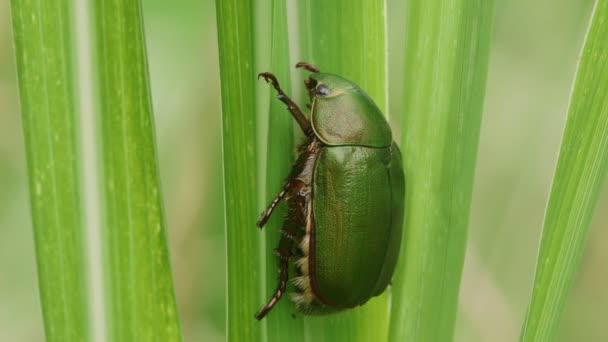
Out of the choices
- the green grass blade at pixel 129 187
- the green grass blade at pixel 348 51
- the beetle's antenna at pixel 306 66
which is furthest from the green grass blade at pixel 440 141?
the green grass blade at pixel 129 187

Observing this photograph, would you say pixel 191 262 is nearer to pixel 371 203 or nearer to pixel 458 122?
pixel 371 203

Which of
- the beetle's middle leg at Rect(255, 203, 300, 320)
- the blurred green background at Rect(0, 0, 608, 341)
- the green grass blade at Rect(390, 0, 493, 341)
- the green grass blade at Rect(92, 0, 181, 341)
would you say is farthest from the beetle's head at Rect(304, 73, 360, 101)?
the blurred green background at Rect(0, 0, 608, 341)

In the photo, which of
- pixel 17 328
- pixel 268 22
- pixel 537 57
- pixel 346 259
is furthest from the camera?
pixel 537 57

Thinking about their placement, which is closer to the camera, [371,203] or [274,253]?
[274,253]

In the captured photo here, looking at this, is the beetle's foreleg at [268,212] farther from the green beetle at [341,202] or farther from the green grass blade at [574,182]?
the green grass blade at [574,182]

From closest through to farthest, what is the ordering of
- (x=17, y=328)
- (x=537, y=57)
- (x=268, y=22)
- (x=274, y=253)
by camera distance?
(x=268, y=22) → (x=274, y=253) → (x=17, y=328) → (x=537, y=57)

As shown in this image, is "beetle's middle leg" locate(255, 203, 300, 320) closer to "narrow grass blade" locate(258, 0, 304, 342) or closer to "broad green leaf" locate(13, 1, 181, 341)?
"narrow grass blade" locate(258, 0, 304, 342)

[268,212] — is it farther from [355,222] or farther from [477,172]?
[477,172]

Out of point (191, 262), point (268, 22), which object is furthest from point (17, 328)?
point (268, 22)
